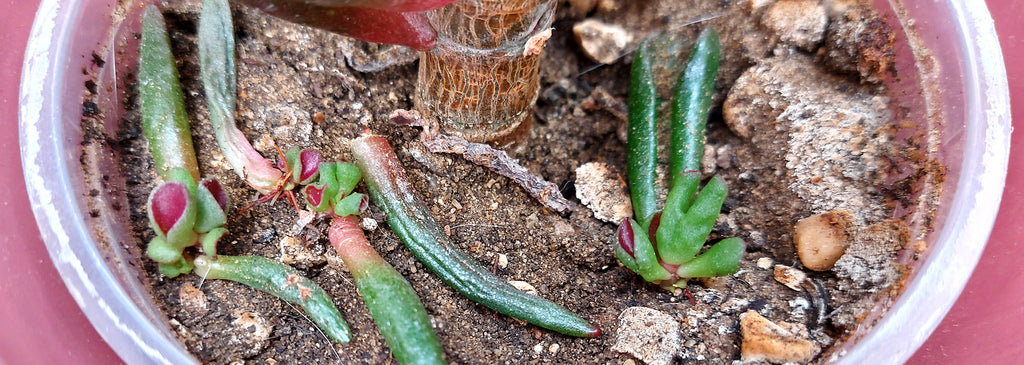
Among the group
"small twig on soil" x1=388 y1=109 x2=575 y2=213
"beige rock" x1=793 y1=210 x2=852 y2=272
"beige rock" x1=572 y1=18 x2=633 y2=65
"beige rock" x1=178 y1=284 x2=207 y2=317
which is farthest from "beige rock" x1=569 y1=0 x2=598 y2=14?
"beige rock" x1=178 y1=284 x2=207 y2=317

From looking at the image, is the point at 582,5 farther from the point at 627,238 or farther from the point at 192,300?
the point at 192,300

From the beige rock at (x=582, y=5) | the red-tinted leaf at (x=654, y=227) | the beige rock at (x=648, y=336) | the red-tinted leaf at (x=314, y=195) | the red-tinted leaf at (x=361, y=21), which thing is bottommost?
the beige rock at (x=648, y=336)

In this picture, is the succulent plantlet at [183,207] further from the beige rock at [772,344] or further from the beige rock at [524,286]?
the beige rock at [772,344]

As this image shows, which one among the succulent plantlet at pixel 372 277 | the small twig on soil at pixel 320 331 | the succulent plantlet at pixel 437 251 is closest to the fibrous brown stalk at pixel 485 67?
the succulent plantlet at pixel 437 251

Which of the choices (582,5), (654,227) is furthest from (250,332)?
(582,5)

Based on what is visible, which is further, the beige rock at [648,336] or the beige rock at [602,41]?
the beige rock at [602,41]

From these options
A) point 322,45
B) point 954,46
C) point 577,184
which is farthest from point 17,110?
point 954,46

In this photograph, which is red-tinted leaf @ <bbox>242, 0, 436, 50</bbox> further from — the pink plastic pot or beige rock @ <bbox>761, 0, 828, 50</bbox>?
beige rock @ <bbox>761, 0, 828, 50</bbox>
